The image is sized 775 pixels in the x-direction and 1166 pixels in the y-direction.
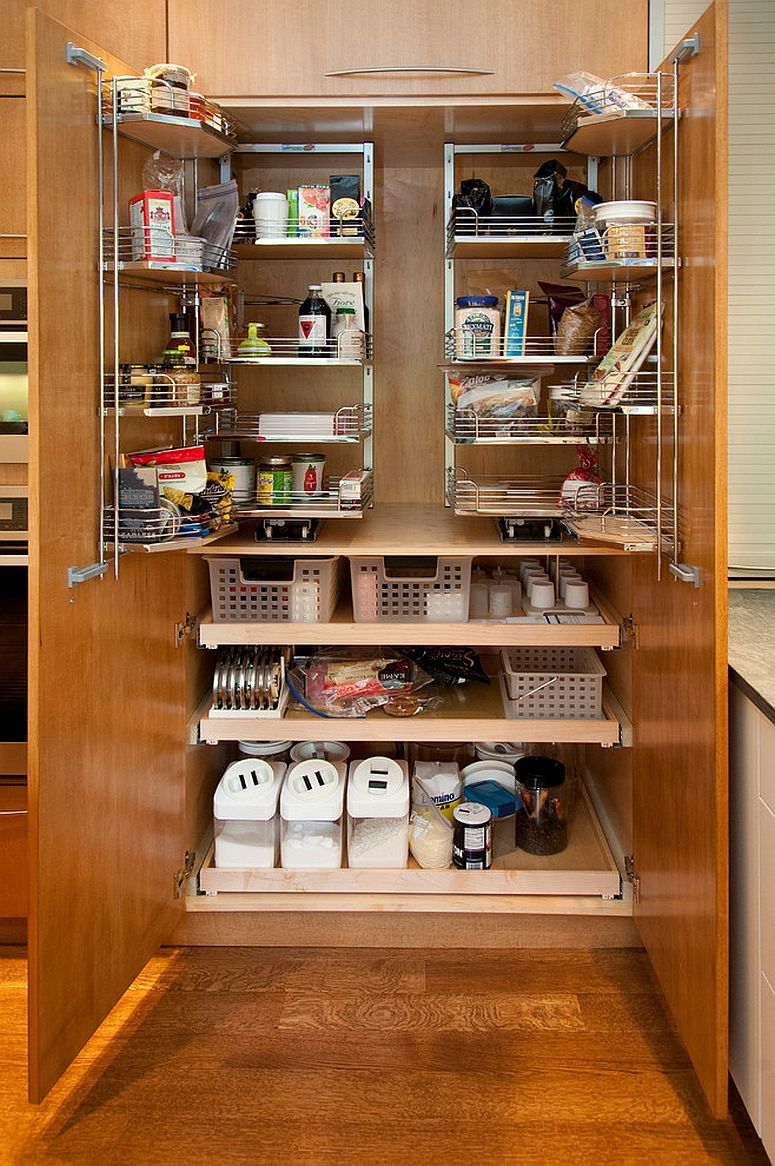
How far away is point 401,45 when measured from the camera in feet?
7.90

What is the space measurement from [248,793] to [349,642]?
0.42 metres

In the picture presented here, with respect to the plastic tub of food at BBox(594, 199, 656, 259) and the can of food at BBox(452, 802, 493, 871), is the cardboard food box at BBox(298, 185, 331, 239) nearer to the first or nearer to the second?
the plastic tub of food at BBox(594, 199, 656, 259)

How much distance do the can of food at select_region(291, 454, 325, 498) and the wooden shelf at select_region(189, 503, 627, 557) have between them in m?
0.11

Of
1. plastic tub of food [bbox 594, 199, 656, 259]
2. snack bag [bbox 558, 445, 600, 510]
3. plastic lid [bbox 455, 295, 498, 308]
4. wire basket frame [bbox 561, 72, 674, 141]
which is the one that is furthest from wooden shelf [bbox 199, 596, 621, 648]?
wire basket frame [bbox 561, 72, 674, 141]

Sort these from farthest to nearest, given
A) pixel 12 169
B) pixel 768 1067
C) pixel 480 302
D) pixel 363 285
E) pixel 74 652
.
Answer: pixel 363 285, pixel 480 302, pixel 12 169, pixel 74 652, pixel 768 1067

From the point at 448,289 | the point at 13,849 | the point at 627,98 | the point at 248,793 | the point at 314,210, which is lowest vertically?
the point at 13,849

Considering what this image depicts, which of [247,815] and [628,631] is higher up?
[628,631]

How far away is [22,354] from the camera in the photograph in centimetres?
241

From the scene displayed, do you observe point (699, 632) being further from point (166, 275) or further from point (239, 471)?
point (166, 275)

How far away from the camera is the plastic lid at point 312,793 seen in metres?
2.58

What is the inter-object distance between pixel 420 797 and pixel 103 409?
1.24 m

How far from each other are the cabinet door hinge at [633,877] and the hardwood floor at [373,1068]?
0.58ft

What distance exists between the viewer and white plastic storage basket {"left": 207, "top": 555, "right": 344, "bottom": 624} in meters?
2.61

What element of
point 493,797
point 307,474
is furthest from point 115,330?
point 493,797
